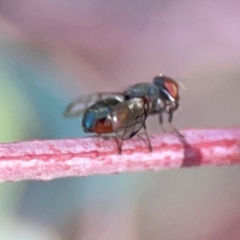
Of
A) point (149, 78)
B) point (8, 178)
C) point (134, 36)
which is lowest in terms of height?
point (8, 178)

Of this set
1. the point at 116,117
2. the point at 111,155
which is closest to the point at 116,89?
the point at 116,117

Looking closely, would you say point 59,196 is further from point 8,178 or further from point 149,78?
point 8,178

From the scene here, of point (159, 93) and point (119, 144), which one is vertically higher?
point (159, 93)

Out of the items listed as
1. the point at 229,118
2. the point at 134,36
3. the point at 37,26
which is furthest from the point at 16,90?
the point at 229,118

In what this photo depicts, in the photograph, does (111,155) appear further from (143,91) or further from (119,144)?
(143,91)

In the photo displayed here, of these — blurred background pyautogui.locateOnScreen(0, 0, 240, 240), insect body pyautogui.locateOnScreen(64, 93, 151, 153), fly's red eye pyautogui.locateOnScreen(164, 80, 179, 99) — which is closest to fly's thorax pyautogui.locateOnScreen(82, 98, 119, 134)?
insect body pyautogui.locateOnScreen(64, 93, 151, 153)

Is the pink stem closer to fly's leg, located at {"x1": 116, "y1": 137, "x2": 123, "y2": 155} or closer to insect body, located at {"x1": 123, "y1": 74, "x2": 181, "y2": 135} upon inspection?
fly's leg, located at {"x1": 116, "y1": 137, "x2": 123, "y2": 155}
